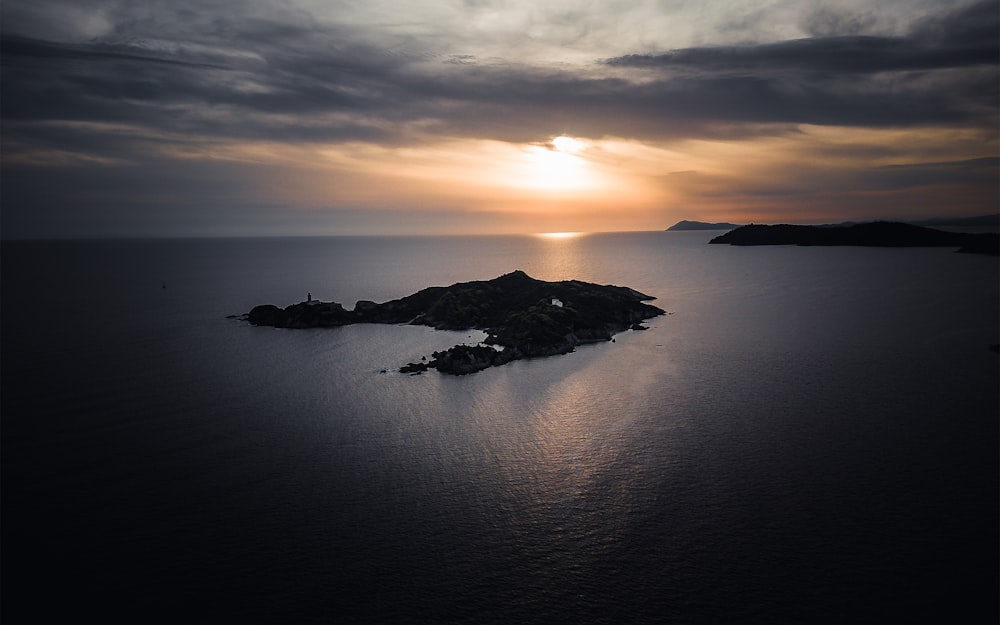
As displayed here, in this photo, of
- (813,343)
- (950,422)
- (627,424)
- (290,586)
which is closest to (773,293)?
(813,343)

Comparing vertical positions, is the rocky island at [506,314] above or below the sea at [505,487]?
above

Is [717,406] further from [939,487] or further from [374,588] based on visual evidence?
[374,588]

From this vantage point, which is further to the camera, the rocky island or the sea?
the rocky island

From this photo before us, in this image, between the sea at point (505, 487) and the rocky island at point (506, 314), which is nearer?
the sea at point (505, 487)

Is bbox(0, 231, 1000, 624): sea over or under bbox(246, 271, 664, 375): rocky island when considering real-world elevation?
under

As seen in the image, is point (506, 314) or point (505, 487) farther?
point (506, 314)
